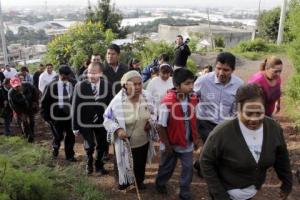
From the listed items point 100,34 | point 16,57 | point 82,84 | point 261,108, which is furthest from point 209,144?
point 16,57

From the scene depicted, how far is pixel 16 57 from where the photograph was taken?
41094 millimetres

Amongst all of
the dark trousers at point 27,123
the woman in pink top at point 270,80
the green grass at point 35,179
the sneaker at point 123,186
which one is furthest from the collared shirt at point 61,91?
the woman in pink top at point 270,80

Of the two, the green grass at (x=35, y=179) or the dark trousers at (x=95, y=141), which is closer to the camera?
the green grass at (x=35, y=179)

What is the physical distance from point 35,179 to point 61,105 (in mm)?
2777

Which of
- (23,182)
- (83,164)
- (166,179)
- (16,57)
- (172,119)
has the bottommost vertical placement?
(16,57)

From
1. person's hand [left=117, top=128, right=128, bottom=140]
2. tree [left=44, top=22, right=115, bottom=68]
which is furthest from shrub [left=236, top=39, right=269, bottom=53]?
person's hand [left=117, top=128, right=128, bottom=140]

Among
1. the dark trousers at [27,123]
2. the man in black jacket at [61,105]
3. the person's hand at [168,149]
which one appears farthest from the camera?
the dark trousers at [27,123]

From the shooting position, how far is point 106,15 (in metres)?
27.7

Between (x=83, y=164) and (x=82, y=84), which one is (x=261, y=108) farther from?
(x=83, y=164)

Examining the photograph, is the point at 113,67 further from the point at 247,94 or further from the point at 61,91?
the point at 247,94

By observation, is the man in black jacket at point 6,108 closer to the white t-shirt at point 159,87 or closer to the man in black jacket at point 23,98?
the man in black jacket at point 23,98

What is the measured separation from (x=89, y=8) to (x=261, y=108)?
25.6 meters

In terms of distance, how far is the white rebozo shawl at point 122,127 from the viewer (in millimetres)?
5195

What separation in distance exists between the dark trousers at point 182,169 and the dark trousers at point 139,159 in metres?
0.28
